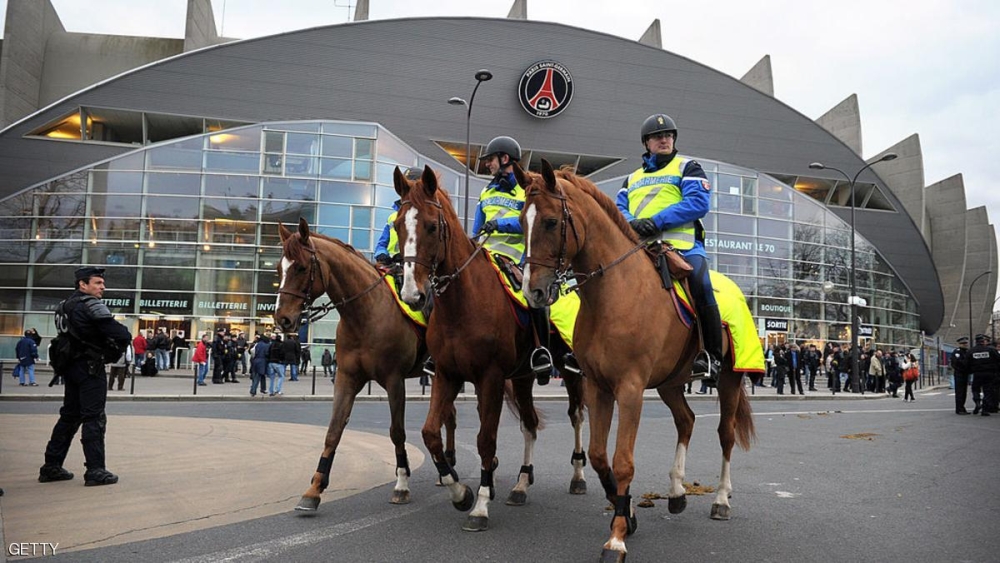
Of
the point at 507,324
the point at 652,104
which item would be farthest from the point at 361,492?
the point at 652,104

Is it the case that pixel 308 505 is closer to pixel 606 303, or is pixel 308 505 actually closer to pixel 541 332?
pixel 541 332

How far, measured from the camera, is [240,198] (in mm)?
34812

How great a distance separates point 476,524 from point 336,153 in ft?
107

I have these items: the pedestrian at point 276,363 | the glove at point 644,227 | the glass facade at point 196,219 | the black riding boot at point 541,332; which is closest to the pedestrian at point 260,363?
the pedestrian at point 276,363

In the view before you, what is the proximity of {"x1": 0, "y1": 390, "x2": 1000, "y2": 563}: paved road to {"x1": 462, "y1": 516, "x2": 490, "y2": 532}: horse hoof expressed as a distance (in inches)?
2.7

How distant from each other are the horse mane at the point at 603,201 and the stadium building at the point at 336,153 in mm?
22766

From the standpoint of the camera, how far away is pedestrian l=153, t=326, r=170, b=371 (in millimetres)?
28766

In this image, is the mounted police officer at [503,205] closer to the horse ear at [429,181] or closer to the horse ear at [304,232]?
the horse ear at [429,181]

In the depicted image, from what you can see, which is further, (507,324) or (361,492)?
(361,492)

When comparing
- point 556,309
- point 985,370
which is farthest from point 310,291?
point 985,370

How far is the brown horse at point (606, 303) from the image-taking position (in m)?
4.68

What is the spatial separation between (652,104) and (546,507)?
44.6 m

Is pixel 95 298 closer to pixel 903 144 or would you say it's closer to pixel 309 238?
pixel 309 238

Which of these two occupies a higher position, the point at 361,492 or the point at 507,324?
the point at 507,324
